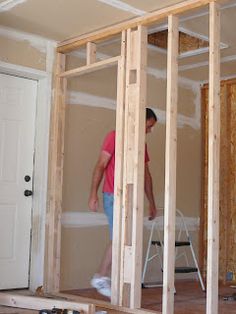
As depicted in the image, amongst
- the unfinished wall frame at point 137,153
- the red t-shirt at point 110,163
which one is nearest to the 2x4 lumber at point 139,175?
the unfinished wall frame at point 137,153

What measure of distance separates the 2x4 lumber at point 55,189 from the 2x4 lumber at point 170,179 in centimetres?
148

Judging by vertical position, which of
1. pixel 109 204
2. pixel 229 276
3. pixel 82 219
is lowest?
pixel 229 276

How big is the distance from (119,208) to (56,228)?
98 centimetres

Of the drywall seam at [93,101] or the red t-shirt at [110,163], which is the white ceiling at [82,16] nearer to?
the drywall seam at [93,101]

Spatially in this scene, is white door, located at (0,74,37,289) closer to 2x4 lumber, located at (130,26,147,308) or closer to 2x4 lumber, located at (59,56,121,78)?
2x4 lumber, located at (59,56,121,78)

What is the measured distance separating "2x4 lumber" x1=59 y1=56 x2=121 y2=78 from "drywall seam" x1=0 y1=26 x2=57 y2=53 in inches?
13.9

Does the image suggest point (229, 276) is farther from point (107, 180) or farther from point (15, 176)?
point (15, 176)

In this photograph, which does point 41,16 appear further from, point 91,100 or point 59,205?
point 59,205

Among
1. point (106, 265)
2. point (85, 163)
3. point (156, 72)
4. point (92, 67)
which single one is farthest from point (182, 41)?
point (106, 265)

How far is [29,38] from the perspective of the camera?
201 inches

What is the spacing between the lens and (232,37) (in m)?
4.99

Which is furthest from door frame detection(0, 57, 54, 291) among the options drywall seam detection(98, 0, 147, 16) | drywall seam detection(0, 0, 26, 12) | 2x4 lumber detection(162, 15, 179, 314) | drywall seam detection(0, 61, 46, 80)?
2x4 lumber detection(162, 15, 179, 314)

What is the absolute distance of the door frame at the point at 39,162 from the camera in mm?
5043

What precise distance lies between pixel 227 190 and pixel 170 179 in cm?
256
